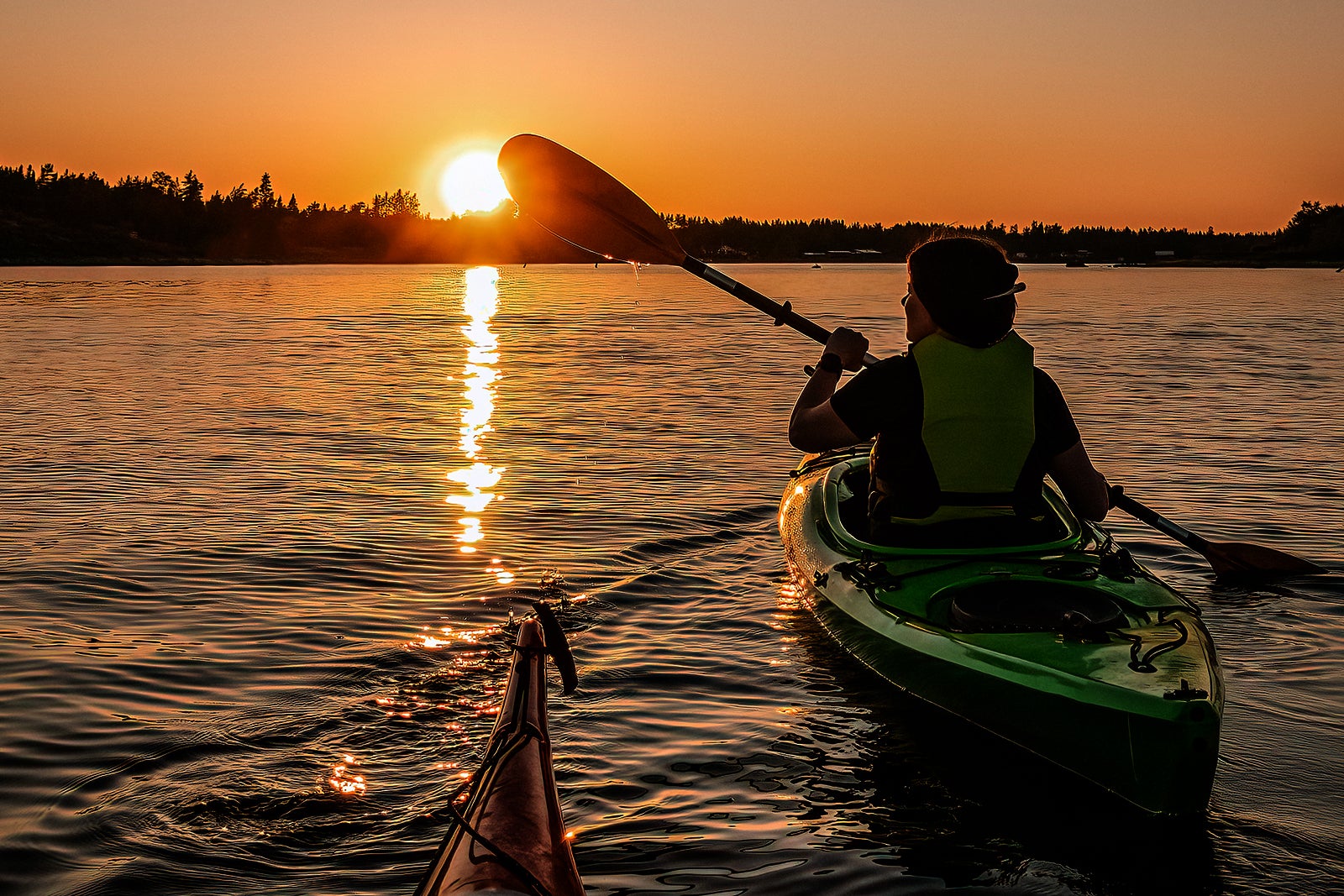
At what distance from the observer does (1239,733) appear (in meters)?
5.15

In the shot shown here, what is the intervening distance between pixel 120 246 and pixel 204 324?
130997mm

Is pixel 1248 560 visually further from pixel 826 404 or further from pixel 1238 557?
pixel 826 404

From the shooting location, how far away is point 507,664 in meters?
6.00

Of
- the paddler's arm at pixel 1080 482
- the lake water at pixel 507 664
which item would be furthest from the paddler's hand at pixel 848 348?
the lake water at pixel 507 664

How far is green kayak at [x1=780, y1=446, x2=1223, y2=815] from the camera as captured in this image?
3891mm

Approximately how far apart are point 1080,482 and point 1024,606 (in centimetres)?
71

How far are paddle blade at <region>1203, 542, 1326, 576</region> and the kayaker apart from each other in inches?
117


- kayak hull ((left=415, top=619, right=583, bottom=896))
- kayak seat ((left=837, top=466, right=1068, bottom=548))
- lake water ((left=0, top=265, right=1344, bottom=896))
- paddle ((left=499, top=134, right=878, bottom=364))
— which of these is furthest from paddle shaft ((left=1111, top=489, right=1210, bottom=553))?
kayak hull ((left=415, top=619, right=583, bottom=896))

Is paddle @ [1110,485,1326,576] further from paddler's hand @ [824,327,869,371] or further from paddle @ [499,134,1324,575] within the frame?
paddle @ [499,134,1324,575]

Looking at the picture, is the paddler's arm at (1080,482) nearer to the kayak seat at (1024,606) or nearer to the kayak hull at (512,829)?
the kayak seat at (1024,606)

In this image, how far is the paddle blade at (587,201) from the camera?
370 inches

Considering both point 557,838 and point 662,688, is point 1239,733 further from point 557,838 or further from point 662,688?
point 557,838

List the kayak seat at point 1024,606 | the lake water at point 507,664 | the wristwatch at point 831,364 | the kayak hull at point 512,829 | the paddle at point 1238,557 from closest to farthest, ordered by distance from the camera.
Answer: the kayak hull at point 512,829 < the lake water at point 507,664 < the kayak seat at point 1024,606 < the wristwatch at point 831,364 < the paddle at point 1238,557

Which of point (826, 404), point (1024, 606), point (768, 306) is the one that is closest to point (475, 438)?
point (768, 306)
